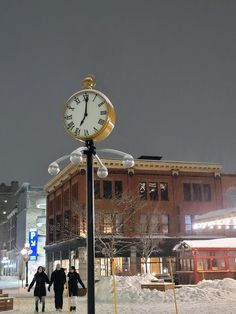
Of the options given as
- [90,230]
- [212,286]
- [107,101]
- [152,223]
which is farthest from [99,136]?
[152,223]

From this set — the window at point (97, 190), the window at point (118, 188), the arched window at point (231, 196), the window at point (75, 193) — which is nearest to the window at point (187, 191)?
the arched window at point (231, 196)

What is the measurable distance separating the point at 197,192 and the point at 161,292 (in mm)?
32264

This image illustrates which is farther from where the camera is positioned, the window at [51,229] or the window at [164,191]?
the window at [51,229]

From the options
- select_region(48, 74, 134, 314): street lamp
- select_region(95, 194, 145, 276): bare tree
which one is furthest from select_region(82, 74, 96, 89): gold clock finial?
select_region(95, 194, 145, 276): bare tree

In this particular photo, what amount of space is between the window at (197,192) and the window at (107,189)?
9800 mm

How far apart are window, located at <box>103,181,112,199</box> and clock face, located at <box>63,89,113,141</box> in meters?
41.7

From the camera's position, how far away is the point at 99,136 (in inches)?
286

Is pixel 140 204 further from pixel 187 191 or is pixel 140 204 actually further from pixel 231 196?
pixel 231 196

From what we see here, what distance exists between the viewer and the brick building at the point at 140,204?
47.0 metres

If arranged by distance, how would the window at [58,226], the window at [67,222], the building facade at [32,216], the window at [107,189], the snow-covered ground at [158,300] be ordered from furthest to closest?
the building facade at [32,216]
the window at [58,226]
the window at [67,222]
the window at [107,189]
the snow-covered ground at [158,300]

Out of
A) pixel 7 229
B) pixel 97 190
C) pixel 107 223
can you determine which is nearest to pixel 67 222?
pixel 97 190

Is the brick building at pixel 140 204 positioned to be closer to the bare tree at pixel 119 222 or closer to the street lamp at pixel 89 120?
the bare tree at pixel 119 222

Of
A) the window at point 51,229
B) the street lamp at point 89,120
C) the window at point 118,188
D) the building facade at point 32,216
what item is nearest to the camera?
the street lamp at point 89,120

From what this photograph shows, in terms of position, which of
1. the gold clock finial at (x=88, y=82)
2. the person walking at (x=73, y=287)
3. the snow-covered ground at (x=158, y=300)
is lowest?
the snow-covered ground at (x=158, y=300)
